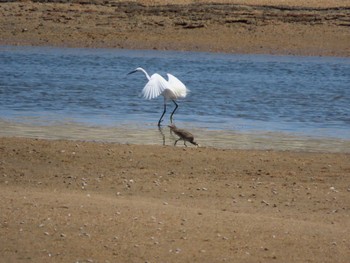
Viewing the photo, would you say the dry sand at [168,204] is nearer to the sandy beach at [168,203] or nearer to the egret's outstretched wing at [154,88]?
the sandy beach at [168,203]

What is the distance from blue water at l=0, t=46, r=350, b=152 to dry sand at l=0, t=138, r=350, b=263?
249 cm

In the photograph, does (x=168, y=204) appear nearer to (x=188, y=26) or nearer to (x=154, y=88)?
(x=154, y=88)

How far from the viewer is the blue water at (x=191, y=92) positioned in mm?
14383

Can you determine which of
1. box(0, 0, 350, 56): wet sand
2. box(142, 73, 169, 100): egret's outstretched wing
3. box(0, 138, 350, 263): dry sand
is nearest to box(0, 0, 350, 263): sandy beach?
box(0, 138, 350, 263): dry sand

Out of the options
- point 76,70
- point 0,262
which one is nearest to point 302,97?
point 76,70

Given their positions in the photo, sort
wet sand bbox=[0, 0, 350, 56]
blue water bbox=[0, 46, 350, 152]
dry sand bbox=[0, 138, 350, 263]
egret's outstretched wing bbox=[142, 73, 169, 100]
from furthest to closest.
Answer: wet sand bbox=[0, 0, 350, 56]
blue water bbox=[0, 46, 350, 152]
egret's outstretched wing bbox=[142, 73, 169, 100]
dry sand bbox=[0, 138, 350, 263]

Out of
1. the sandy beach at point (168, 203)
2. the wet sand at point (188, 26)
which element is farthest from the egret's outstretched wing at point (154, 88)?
the wet sand at point (188, 26)

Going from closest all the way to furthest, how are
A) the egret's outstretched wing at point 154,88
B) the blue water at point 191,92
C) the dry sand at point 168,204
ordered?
the dry sand at point 168,204
the egret's outstretched wing at point 154,88
the blue water at point 191,92

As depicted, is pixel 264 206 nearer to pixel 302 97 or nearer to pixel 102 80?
pixel 302 97

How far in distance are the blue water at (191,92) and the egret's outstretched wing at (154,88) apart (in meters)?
0.44

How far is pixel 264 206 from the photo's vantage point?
868 cm

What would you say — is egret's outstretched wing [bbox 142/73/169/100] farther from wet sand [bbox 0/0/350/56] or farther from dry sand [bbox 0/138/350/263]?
wet sand [bbox 0/0/350/56]

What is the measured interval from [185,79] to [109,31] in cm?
555

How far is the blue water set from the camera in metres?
14.4
